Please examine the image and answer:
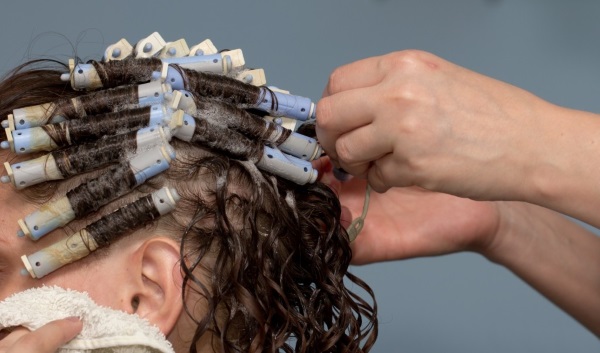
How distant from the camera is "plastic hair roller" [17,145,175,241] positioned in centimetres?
112

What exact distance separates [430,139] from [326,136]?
0.18 m

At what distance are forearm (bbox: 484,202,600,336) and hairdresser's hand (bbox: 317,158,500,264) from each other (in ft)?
0.12

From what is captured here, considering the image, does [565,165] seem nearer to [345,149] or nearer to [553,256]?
[345,149]

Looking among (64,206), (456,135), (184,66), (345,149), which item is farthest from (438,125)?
(64,206)

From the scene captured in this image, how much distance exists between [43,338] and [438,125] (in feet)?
1.86

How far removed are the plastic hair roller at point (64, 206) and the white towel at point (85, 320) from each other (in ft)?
0.28

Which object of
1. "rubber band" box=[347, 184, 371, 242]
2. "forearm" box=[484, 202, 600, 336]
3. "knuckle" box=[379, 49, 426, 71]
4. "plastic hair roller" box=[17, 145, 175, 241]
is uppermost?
"knuckle" box=[379, 49, 426, 71]

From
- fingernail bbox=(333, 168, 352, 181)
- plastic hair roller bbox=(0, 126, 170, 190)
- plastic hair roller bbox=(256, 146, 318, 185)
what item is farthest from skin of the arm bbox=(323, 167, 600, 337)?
plastic hair roller bbox=(0, 126, 170, 190)

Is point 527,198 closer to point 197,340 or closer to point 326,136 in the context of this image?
point 326,136

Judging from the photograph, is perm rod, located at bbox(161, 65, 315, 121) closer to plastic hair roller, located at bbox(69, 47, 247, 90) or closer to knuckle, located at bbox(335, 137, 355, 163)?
plastic hair roller, located at bbox(69, 47, 247, 90)

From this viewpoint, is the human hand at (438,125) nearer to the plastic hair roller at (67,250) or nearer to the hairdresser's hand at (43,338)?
the plastic hair roller at (67,250)

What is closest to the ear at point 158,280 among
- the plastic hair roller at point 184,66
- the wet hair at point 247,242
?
the wet hair at point 247,242

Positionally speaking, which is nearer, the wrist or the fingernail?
the fingernail

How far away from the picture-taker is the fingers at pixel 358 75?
111 cm
